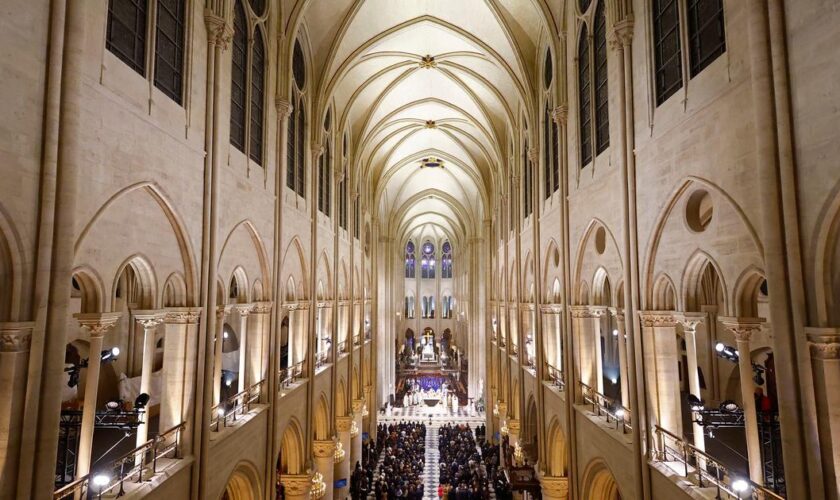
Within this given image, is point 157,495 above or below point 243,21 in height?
below

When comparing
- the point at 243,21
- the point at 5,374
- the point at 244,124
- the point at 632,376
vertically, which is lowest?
the point at 632,376

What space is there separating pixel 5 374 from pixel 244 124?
8.18 meters

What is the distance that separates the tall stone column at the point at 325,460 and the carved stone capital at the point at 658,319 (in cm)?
1524

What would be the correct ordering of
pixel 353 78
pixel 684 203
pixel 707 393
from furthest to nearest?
pixel 353 78, pixel 707 393, pixel 684 203

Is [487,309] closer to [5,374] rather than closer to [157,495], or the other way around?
[157,495]

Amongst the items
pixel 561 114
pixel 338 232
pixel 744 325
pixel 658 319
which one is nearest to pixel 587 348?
pixel 658 319

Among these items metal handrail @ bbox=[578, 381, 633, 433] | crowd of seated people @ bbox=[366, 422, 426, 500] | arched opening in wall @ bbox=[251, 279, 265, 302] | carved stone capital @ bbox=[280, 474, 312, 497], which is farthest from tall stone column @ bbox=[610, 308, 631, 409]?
crowd of seated people @ bbox=[366, 422, 426, 500]

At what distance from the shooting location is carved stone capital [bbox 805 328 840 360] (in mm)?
4910

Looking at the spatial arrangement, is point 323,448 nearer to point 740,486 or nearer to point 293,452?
point 293,452

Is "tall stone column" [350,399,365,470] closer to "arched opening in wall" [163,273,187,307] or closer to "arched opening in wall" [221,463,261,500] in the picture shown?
"arched opening in wall" [221,463,261,500]

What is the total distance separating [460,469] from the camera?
23.9 m

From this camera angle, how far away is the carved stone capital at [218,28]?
9.90 m

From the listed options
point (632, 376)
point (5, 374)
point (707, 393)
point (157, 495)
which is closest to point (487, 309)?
point (707, 393)

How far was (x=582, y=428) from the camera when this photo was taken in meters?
12.2
